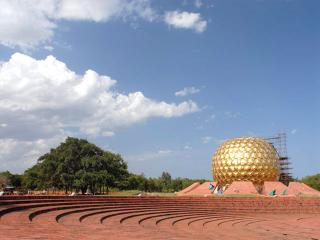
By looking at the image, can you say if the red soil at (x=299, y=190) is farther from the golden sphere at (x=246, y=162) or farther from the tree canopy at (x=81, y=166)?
the tree canopy at (x=81, y=166)

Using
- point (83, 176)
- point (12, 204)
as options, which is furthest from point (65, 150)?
point (12, 204)

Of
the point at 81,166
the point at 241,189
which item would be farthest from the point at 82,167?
the point at 241,189

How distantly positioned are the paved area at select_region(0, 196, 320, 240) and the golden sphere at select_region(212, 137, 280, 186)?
10675 millimetres

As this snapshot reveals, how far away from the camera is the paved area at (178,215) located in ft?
37.7

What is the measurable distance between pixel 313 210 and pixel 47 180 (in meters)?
30.1

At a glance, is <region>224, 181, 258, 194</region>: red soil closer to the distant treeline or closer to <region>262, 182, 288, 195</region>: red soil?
<region>262, 182, 288, 195</region>: red soil

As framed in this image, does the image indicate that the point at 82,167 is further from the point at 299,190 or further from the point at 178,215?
the point at 178,215

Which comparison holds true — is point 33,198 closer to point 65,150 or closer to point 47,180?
point 65,150

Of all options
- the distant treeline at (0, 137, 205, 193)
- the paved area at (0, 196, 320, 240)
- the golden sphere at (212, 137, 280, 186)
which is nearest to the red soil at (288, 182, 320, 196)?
the golden sphere at (212, 137, 280, 186)

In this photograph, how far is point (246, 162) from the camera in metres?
38.4

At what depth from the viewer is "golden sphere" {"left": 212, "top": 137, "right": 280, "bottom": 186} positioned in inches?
1517

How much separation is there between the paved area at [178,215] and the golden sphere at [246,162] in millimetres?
10675

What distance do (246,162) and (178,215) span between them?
21.0 m

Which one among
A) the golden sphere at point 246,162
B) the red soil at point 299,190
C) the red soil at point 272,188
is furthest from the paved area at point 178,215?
the golden sphere at point 246,162
